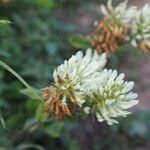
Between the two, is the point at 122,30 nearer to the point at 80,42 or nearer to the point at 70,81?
the point at 80,42

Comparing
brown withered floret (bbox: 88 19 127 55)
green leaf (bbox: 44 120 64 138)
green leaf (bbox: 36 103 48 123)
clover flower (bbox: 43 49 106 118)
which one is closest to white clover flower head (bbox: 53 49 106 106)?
clover flower (bbox: 43 49 106 118)

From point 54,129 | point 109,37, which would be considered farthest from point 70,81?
point 54,129

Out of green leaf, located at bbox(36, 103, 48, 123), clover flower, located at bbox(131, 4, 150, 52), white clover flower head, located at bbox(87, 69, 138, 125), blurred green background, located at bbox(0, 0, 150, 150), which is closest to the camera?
white clover flower head, located at bbox(87, 69, 138, 125)

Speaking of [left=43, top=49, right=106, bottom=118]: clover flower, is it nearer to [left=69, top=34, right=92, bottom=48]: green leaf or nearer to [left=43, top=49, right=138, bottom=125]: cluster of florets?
[left=43, top=49, right=138, bottom=125]: cluster of florets

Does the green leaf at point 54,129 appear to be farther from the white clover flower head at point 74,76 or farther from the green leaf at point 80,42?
the white clover flower head at point 74,76

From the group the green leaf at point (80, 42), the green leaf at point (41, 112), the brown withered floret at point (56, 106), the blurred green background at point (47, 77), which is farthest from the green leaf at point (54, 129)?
the brown withered floret at point (56, 106)

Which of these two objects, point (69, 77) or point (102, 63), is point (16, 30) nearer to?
point (102, 63)
